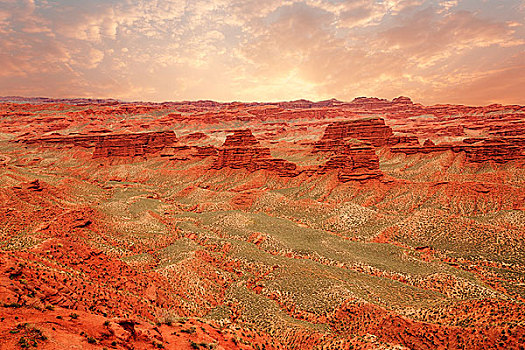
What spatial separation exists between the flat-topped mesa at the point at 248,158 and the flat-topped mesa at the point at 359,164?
12564 mm

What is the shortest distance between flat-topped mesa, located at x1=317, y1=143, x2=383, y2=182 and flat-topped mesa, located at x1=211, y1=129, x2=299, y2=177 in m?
12.6

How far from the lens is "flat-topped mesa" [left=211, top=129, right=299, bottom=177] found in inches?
2562

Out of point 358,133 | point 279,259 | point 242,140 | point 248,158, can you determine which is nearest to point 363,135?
point 358,133

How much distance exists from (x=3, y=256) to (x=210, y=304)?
15.4 m

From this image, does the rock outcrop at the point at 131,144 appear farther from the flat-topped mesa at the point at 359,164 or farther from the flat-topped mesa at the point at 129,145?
the flat-topped mesa at the point at 359,164

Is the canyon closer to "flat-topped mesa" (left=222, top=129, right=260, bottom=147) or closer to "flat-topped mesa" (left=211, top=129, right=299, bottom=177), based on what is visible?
"flat-topped mesa" (left=211, top=129, right=299, bottom=177)

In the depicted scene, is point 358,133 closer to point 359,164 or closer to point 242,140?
point 242,140

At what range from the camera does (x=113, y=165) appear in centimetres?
9188

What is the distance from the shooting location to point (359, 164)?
53.6m

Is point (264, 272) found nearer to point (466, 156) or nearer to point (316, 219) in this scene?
point (316, 219)

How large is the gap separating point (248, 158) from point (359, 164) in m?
30.5

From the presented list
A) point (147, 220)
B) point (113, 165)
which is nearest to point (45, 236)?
point (147, 220)

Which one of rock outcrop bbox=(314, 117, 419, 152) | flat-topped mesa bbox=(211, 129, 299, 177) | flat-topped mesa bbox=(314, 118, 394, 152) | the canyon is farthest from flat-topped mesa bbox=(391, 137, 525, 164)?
flat-topped mesa bbox=(211, 129, 299, 177)

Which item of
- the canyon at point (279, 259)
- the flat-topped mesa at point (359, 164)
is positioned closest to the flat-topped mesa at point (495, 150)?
the canyon at point (279, 259)
